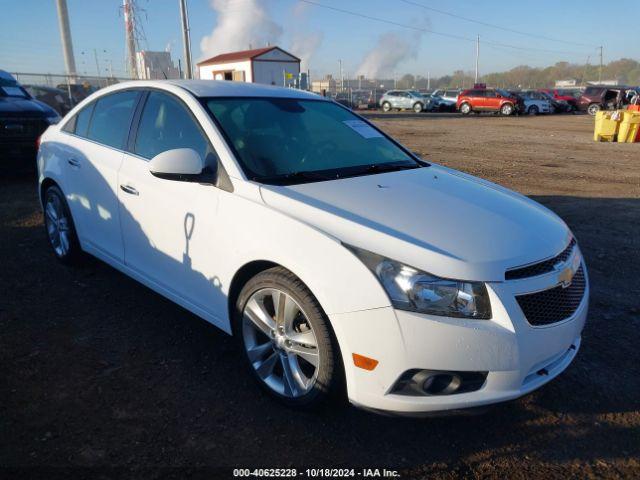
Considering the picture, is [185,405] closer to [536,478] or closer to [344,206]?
[344,206]

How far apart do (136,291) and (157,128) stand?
58.1 inches

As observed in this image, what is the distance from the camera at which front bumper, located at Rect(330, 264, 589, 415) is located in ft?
6.93

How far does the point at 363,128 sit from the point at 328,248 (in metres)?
1.85

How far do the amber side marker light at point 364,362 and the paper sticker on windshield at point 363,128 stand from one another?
202 centimetres

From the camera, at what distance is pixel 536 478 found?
2232mm

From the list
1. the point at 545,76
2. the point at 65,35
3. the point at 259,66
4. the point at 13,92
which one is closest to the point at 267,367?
the point at 13,92

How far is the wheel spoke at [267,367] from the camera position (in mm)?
2754

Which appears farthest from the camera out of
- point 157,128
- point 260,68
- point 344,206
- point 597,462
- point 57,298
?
point 260,68

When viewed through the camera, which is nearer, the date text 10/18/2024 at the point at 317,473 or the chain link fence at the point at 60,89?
the date text 10/18/2024 at the point at 317,473

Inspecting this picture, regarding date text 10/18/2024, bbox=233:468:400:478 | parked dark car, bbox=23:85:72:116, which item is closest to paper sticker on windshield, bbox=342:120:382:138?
date text 10/18/2024, bbox=233:468:400:478

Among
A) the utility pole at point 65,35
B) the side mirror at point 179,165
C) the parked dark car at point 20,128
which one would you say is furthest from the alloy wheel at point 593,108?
the utility pole at point 65,35

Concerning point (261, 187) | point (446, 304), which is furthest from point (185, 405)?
point (446, 304)

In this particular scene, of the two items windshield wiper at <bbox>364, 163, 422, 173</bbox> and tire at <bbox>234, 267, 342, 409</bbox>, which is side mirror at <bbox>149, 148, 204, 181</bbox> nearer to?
tire at <bbox>234, 267, 342, 409</bbox>

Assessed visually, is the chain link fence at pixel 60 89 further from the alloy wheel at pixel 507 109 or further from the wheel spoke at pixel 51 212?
the alloy wheel at pixel 507 109
